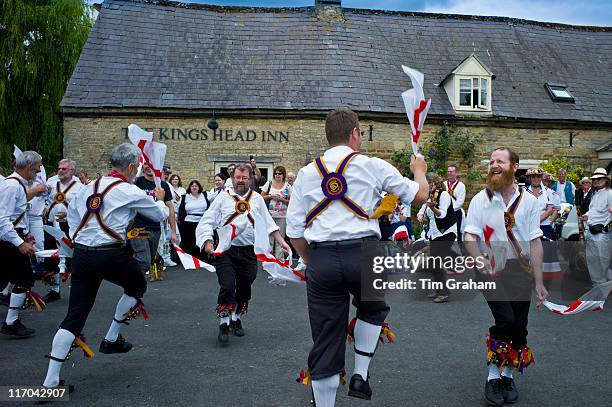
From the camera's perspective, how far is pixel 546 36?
73.5 ft

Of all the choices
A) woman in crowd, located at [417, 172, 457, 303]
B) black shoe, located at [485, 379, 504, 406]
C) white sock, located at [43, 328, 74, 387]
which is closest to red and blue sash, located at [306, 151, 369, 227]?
black shoe, located at [485, 379, 504, 406]

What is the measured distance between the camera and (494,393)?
14.1ft

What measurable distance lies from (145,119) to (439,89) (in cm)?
977

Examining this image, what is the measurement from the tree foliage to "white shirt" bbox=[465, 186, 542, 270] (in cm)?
1876

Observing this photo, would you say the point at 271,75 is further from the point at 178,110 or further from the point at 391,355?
the point at 391,355

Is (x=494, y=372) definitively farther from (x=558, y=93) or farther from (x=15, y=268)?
(x=558, y=93)

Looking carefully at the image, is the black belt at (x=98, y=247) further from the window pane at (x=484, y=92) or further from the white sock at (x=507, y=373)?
the window pane at (x=484, y=92)

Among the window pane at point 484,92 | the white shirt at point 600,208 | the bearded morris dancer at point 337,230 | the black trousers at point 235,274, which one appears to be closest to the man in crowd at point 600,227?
the white shirt at point 600,208

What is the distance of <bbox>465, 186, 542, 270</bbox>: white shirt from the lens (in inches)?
171

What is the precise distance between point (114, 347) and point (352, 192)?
10.1ft

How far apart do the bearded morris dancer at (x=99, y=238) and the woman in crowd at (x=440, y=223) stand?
188 inches

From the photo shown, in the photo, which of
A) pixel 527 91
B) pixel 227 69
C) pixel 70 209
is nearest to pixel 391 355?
pixel 70 209

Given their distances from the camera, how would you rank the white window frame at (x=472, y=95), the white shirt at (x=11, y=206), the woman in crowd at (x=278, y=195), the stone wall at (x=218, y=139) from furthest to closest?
1. the white window frame at (x=472, y=95)
2. the stone wall at (x=218, y=139)
3. the woman in crowd at (x=278, y=195)
4. the white shirt at (x=11, y=206)

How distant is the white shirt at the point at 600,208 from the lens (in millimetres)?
8547
